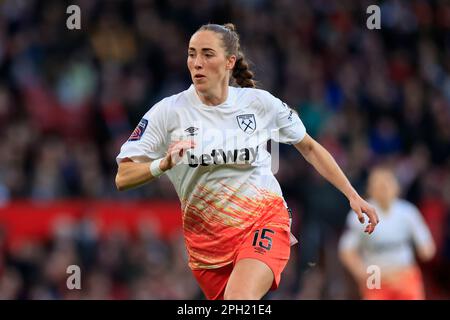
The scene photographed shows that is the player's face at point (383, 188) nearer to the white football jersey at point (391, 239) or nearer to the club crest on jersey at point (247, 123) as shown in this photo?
the white football jersey at point (391, 239)

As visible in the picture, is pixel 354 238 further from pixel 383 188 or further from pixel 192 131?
pixel 192 131

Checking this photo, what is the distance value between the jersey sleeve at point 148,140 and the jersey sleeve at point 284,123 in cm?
78

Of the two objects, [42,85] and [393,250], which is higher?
[42,85]

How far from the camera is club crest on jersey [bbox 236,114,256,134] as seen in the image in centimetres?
697

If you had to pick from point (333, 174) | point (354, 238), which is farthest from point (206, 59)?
point (354, 238)

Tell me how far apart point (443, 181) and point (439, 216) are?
Answer: 0.87 m

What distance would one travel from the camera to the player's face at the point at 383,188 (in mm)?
11188

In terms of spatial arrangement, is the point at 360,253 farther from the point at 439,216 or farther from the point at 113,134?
the point at 113,134

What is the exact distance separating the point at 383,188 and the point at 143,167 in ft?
16.9

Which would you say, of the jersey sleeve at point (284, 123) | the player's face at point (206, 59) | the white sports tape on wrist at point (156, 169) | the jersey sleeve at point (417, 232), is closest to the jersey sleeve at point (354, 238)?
the jersey sleeve at point (417, 232)

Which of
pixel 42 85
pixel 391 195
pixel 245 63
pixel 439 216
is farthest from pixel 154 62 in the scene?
pixel 245 63

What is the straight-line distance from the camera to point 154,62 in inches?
636

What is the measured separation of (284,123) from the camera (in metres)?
7.20

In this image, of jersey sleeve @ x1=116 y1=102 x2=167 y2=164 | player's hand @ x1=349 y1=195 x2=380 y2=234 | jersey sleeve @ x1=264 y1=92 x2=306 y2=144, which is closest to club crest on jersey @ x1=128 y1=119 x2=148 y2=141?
jersey sleeve @ x1=116 y1=102 x2=167 y2=164
